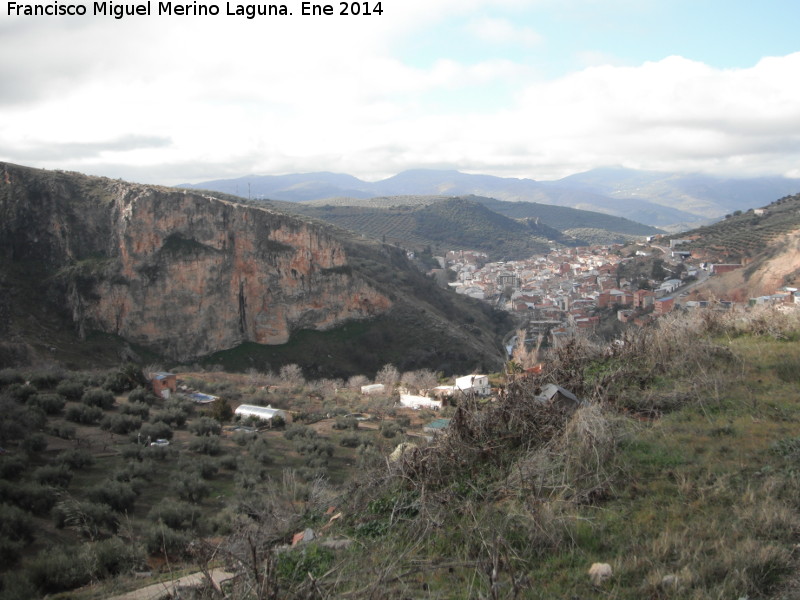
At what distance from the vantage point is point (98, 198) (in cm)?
3556

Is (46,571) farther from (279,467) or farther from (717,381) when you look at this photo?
(717,381)

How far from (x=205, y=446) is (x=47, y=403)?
149 inches

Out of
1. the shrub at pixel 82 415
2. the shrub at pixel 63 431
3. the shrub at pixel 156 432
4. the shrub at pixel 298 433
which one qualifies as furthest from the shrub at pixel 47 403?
the shrub at pixel 298 433

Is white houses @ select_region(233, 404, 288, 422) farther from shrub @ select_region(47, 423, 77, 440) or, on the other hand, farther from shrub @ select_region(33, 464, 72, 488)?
shrub @ select_region(33, 464, 72, 488)

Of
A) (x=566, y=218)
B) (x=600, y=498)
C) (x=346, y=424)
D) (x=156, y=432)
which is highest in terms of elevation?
(x=566, y=218)

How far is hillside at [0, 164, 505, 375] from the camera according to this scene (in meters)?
31.1

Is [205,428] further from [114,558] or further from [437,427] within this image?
[114,558]

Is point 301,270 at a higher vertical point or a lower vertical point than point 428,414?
higher

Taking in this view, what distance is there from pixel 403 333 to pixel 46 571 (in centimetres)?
3454

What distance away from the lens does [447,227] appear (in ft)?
332

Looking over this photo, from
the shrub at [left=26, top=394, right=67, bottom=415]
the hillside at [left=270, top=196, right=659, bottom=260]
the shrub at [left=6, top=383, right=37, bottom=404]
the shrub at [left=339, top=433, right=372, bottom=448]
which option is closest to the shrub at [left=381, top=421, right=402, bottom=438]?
the shrub at [left=339, top=433, right=372, bottom=448]

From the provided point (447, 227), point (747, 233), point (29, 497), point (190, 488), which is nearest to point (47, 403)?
point (190, 488)

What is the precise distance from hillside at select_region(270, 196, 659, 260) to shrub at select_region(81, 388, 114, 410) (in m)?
64.4

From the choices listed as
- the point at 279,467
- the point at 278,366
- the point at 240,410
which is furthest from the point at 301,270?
the point at 279,467
